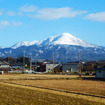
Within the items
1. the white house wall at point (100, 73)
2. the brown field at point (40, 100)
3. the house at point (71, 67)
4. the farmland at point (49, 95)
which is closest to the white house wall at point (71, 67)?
the house at point (71, 67)

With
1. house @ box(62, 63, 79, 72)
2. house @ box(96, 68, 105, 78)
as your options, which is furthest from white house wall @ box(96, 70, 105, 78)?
house @ box(62, 63, 79, 72)

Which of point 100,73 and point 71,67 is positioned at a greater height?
point 71,67

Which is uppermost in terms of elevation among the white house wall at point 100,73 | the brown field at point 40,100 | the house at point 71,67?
the house at point 71,67

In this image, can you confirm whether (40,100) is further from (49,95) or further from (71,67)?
(71,67)

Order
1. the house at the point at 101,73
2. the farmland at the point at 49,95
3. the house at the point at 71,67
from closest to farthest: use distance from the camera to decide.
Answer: the farmland at the point at 49,95 < the house at the point at 101,73 < the house at the point at 71,67

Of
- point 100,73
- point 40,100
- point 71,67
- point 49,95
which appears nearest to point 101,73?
point 100,73

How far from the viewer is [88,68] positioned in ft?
320

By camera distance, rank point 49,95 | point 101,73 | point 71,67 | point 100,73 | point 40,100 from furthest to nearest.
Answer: point 71,67 < point 100,73 < point 101,73 < point 49,95 < point 40,100

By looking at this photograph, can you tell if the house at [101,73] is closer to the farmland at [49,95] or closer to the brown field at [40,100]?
the farmland at [49,95]

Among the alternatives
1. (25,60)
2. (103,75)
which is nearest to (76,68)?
(103,75)

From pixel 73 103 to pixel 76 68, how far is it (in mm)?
82406

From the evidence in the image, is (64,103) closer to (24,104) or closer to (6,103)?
(24,104)

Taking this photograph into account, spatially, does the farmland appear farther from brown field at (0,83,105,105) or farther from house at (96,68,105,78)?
house at (96,68,105,78)

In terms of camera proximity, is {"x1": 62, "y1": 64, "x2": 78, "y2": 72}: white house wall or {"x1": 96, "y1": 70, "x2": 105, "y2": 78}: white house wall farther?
{"x1": 62, "y1": 64, "x2": 78, "y2": 72}: white house wall
